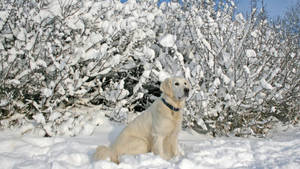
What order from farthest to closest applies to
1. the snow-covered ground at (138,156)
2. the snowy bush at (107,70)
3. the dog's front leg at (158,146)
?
the snowy bush at (107,70) < the dog's front leg at (158,146) < the snow-covered ground at (138,156)

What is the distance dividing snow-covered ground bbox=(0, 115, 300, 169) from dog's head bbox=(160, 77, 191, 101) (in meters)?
0.73

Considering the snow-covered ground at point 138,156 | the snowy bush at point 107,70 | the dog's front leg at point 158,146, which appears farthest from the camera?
the snowy bush at point 107,70

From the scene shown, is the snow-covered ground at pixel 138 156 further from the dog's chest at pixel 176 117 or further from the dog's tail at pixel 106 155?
the dog's chest at pixel 176 117

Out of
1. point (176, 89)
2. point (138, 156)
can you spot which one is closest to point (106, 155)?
point (138, 156)

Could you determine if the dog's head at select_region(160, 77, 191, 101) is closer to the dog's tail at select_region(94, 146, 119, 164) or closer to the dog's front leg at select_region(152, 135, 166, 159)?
the dog's front leg at select_region(152, 135, 166, 159)

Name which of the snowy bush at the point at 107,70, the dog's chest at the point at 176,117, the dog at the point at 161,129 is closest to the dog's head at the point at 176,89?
the dog at the point at 161,129

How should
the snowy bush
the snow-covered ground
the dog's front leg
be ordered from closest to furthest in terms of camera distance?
the snow-covered ground, the dog's front leg, the snowy bush

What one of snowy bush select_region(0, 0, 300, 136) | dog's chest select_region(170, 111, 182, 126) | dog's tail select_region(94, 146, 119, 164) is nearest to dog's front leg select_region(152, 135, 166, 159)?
dog's chest select_region(170, 111, 182, 126)

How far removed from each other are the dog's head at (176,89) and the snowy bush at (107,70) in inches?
48.4

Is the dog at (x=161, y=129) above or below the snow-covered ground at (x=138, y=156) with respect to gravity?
above

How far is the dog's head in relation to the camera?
3.30 metres

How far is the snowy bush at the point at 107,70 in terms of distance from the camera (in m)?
4.16

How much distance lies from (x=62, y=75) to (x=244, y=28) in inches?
149

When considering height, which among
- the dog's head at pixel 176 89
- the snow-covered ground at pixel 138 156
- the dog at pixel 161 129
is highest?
the dog's head at pixel 176 89
